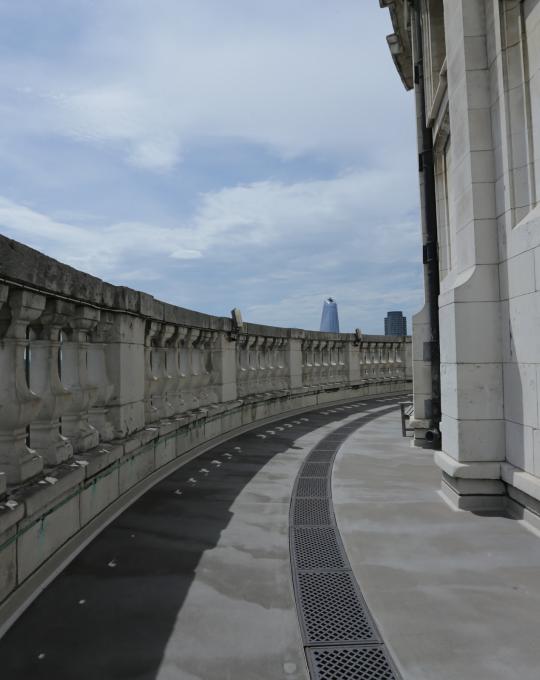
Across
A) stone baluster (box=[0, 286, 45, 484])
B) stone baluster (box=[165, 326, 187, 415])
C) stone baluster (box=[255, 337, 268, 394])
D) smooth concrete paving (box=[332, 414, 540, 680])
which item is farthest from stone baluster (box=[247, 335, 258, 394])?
stone baluster (box=[0, 286, 45, 484])

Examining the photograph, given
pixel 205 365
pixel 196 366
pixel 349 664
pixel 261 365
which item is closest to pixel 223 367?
pixel 205 365

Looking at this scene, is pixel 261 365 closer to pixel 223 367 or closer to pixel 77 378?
pixel 223 367

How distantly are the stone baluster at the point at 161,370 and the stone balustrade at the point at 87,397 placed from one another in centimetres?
2

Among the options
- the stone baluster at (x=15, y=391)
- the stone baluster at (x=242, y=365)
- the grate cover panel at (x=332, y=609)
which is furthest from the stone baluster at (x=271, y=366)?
the grate cover panel at (x=332, y=609)

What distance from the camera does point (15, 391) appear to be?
324 centimetres

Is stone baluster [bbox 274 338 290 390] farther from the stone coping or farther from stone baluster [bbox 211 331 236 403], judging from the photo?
the stone coping

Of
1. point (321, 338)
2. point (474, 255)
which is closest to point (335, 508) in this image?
point (474, 255)

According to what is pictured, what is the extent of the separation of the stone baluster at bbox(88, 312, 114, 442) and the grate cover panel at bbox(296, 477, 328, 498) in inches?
83.5

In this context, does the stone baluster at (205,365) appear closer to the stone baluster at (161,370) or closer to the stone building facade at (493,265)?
the stone baluster at (161,370)

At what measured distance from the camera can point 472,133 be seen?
4.88 meters

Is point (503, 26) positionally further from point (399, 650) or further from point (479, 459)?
point (399, 650)

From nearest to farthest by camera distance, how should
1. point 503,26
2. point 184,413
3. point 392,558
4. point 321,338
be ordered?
point 392,558, point 503,26, point 184,413, point 321,338

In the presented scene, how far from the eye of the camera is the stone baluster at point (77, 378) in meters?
4.20

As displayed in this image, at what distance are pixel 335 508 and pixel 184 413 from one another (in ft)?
11.0
